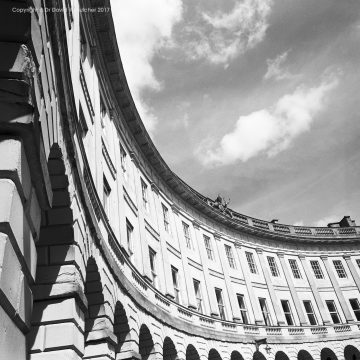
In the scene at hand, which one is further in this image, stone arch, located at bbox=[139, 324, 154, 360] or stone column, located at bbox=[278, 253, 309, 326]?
stone column, located at bbox=[278, 253, 309, 326]

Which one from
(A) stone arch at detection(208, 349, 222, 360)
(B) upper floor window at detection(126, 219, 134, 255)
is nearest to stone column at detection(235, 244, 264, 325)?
(A) stone arch at detection(208, 349, 222, 360)

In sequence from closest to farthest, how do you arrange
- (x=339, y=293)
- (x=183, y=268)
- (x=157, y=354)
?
1. (x=157, y=354)
2. (x=183, y=268)
3. (x=339, y=293)

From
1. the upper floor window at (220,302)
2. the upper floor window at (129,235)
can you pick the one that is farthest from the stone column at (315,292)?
the upper floor window at (129,235)

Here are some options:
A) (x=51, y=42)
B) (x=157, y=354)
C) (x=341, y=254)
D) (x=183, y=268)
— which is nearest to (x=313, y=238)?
(x=341, y=254)

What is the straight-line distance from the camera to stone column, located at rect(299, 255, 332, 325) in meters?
32.0

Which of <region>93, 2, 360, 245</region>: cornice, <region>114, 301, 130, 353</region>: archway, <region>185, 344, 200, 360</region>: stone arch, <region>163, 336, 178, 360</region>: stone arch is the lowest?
<region>114, 301, 130, 353</region>: archway

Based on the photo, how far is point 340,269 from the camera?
36.5m

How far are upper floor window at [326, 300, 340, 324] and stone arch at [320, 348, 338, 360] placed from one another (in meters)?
2.63

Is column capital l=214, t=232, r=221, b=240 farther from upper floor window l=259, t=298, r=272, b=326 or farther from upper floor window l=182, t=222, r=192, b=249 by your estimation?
upper floor window l=259, t=298, r=272, b=326

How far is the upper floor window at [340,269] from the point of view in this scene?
3606 cm

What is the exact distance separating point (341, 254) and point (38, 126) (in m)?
38.3

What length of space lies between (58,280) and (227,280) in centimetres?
2237

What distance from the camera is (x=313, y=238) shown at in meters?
36.5

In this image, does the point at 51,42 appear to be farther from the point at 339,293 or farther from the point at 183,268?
the point at 339,293
